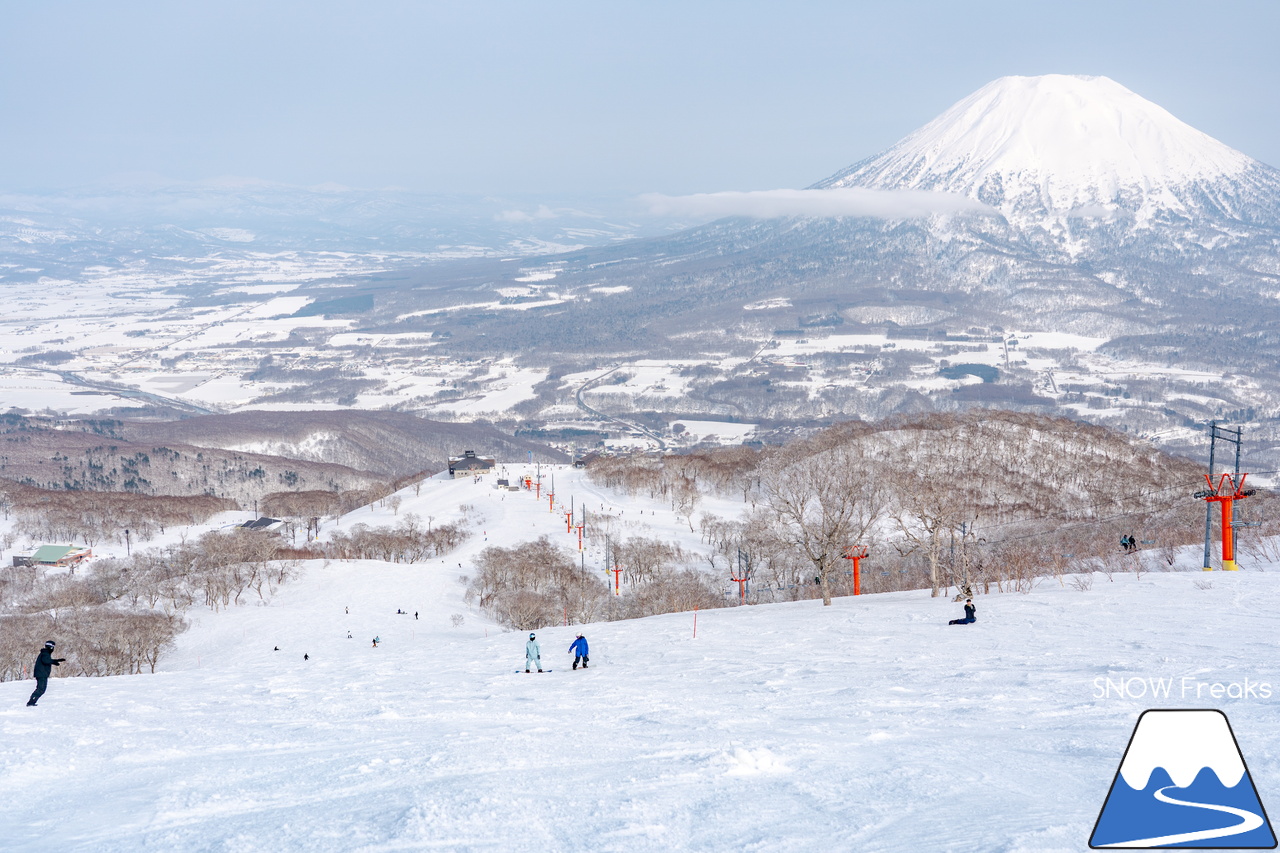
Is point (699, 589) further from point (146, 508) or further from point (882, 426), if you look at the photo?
point (146, 508)

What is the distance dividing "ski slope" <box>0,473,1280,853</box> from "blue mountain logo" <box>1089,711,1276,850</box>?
2.63ft

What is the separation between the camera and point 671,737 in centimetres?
1318

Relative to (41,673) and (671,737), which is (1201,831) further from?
(41,673)

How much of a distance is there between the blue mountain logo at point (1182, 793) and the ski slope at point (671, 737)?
0.80 m

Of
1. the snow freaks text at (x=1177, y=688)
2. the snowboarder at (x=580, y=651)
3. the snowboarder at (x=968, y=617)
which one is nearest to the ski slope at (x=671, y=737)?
the snow freaks text at (x=1177, y=688)

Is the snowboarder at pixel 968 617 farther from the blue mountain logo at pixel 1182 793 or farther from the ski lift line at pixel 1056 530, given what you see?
the ski lift line at pixel 1056 530

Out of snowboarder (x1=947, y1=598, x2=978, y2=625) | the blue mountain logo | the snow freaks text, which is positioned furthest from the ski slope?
the blue mountain logo

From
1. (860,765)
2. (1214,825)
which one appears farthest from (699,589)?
(1214,825)

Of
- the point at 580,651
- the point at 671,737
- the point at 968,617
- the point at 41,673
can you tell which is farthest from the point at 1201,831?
the point at 41,673

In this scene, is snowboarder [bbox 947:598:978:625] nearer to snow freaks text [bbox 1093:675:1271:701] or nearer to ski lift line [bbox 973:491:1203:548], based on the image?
snow freaks text [bbox 1093:675:1271:701]

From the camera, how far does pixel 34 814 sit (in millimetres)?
10891

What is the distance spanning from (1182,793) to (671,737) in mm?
7203

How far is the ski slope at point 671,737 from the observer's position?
936cm

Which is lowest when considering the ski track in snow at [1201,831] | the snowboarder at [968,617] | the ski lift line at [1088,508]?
the snowboarder at [968,617]
